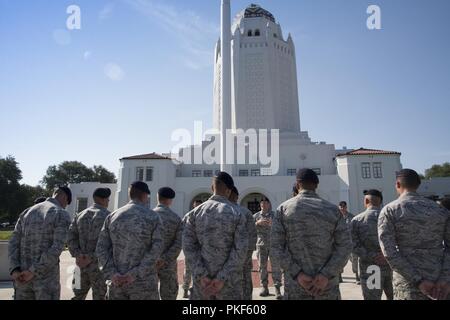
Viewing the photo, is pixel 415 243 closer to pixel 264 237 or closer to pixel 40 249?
pixel 40 249

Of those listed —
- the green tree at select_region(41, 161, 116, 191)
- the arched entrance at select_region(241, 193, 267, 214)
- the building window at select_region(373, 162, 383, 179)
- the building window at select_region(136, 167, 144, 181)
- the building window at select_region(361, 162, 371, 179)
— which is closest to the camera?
the building window at select_region(373, 162, 383, 179)

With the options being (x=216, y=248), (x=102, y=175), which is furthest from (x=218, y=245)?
(x=102, y=175)

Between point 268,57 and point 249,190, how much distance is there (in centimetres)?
1884

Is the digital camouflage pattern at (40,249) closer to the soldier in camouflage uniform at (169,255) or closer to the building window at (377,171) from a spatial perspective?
the soldier in camouflage uniform at (169,255)

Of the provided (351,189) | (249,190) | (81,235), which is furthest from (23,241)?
(351,189)

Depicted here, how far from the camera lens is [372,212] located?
527 cm

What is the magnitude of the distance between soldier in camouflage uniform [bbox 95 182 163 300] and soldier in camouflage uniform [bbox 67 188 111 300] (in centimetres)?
134

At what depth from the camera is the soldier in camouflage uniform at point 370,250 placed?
15.5ft

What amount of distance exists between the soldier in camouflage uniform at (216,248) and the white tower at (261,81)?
33.7 metres

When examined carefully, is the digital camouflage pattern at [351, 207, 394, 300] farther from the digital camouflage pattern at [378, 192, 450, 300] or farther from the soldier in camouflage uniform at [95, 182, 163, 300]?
the soldier in camouflage uniform at [95, 182, 163, 300]

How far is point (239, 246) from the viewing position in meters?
3.42

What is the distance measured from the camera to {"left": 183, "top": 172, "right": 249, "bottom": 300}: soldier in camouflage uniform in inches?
130

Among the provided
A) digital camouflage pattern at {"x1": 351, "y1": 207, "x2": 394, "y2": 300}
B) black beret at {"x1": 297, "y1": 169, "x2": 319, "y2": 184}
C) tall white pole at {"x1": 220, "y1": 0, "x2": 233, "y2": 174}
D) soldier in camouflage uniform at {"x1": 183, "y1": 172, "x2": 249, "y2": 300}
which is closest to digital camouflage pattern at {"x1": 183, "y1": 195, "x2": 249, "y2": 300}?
soldier in camouflage uniform at {"x1": 183, "y1": 172, "x2": 249, "y2": 300}

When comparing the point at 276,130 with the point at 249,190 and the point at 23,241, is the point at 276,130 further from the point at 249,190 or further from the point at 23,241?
the point at 23,241
